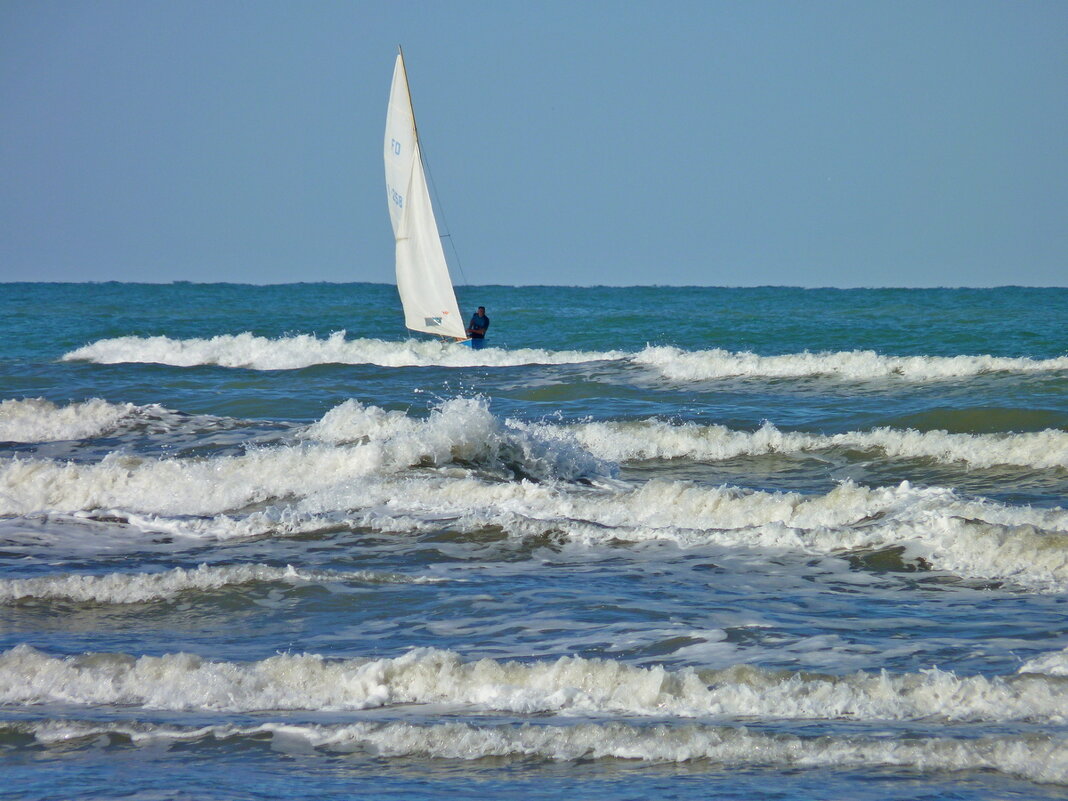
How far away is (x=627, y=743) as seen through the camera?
5.05m

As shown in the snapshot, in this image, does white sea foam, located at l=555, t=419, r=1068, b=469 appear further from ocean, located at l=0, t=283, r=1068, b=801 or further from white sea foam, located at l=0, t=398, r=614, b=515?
white sea foam, located at l=0, t=398, r=614, b=515

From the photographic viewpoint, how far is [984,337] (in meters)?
30.2

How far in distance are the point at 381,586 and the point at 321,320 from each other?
3688 centimetres

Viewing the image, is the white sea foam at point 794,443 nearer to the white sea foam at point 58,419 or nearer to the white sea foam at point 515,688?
the white sea foam at point 58,419

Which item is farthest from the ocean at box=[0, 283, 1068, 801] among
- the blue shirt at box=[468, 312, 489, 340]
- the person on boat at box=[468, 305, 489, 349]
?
the blue shirt at box=[468, 312, 489, 340]

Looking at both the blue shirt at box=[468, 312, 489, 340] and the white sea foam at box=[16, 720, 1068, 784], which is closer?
the white sea foam at box=[16, 720, 1068, 784]

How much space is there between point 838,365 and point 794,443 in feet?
28.8

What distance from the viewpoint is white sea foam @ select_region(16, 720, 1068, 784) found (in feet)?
15.6

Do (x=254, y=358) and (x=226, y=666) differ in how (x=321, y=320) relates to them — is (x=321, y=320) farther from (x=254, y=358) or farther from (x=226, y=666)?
(x=226, y=666)

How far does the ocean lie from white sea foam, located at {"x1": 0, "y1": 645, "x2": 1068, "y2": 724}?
0.06 ft

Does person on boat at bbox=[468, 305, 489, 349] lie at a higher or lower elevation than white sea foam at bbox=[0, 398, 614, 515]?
higher

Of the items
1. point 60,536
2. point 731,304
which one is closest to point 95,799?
point 60,536

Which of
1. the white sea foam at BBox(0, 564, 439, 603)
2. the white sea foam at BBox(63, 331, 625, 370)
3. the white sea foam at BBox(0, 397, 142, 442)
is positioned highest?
the white sea foam at BBox(63, 331, 625, 370)

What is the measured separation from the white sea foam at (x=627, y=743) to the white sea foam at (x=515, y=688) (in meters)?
0.34
